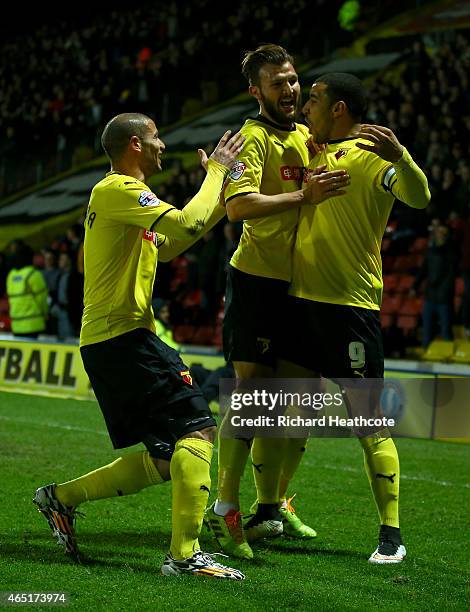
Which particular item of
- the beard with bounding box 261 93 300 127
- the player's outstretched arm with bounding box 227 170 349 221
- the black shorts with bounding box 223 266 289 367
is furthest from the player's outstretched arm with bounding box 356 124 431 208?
the black shorts with bounding box 223 266 289 367

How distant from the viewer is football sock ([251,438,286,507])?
5715mm

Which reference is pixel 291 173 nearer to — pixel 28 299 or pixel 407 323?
pixel 407 323

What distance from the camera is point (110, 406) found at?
492 cm

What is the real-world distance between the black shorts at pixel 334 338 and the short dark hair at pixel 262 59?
1.22 m

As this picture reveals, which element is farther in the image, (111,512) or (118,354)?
(111,512)

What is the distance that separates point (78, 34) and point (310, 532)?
29615mm

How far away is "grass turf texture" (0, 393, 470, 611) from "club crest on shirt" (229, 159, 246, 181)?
195 centimetres

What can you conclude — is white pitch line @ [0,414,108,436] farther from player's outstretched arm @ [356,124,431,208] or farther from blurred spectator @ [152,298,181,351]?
player's outstretched arm @ [356,124,431,208]

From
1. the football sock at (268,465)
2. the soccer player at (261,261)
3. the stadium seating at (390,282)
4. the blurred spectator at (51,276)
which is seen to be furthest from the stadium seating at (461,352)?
the soccer player at (261,261)

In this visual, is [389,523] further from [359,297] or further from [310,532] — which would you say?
[359,297]

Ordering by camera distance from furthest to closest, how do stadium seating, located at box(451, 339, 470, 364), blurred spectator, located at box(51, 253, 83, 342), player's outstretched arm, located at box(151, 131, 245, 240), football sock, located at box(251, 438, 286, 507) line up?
blurred spectator, located at box(51, 253, 83, 342) → stadium seating, located at box(451, 339, 470, 364) → football sock, located at box(251, 438, 286, 507) → player's outstretched arm, located at box(151, 131, 245, 240)

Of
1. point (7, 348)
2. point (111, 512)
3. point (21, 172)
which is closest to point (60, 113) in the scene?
point (21, 172)

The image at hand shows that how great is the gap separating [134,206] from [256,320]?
104 cm

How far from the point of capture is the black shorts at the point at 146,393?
480 centimetres
